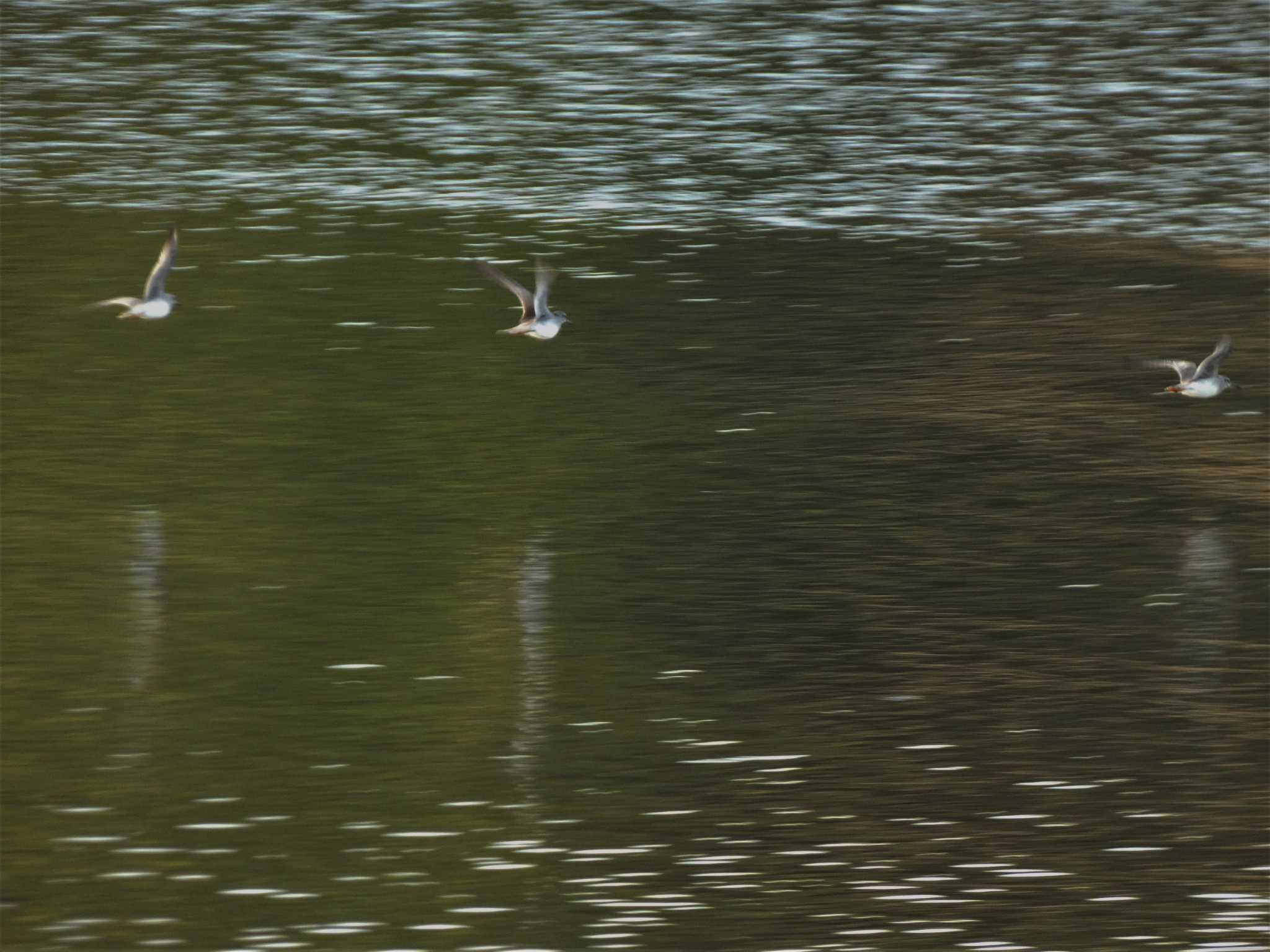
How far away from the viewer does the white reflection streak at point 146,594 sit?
15422mm

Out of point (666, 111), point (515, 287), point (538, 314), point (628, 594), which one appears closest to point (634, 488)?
point (538, 314)

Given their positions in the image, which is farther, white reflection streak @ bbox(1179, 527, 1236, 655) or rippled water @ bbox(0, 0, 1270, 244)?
rippled water @ bbox(0, 0, 1270, 244)

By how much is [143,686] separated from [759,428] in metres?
6.82

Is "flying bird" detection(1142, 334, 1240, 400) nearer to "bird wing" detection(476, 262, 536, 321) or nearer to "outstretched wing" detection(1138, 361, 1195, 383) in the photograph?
"outstretched wing" detection(1138, 361, 1195, 383)

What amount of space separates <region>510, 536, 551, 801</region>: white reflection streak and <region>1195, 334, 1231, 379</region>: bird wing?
5583 millimetres

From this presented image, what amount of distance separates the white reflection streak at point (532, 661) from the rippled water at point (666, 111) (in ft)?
29.3

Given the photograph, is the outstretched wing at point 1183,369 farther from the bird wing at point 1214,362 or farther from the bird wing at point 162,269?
the bird wing at point 162,269

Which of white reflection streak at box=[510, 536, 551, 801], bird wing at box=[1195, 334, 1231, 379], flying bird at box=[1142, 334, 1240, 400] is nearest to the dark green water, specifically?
white reflection streak at box=[510, 536, 551, 801]

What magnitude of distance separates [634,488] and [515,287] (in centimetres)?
186

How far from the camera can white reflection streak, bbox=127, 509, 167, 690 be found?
50.6ft

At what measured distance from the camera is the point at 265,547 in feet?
57.8

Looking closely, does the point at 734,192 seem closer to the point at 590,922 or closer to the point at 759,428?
the point at 759,428

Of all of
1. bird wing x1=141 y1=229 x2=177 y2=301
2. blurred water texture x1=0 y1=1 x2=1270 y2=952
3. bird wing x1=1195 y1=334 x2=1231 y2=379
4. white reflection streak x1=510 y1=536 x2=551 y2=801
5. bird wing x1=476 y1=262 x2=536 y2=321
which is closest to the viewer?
blurred water texture x1=0 y1=1 x2=1270 y2=952

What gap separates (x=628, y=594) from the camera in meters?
16.9
